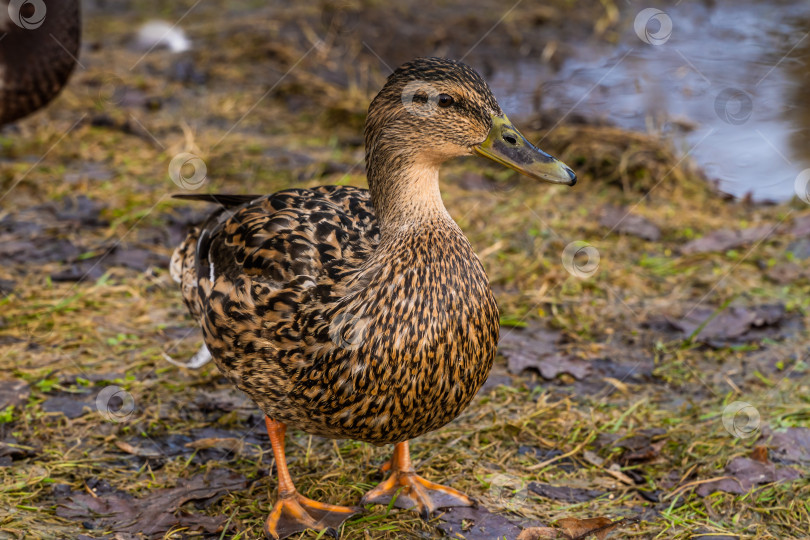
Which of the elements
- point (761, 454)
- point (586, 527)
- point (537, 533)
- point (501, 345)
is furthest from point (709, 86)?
point (537, 533)

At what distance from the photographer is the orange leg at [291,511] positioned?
9.40ft

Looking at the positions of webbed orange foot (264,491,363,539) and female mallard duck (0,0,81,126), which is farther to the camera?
female mallard duck (0,0,81,126)

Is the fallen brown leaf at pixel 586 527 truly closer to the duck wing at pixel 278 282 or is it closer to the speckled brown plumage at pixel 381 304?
the speckled brown plumage at pixel 381 304

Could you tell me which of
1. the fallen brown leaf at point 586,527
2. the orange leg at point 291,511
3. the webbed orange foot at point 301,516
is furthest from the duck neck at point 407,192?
the fallen brown leaf at point 586,527

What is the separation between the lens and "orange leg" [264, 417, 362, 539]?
2865mm

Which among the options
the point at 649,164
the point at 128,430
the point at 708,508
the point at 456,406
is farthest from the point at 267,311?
the point at 649,164

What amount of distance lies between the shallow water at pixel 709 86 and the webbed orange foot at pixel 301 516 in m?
3.82

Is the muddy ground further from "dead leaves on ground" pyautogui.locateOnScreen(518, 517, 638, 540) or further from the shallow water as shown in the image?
the shallow water

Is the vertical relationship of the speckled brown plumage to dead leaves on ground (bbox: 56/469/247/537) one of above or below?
above

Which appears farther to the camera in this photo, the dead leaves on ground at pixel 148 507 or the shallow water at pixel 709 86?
the shallow water at pixel 709 86

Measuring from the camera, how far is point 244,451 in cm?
333

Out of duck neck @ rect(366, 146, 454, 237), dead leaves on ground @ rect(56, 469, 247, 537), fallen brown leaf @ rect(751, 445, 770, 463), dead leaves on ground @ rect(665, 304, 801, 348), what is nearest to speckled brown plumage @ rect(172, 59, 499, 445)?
duck neck @ rect(366, 146, 454, 237)

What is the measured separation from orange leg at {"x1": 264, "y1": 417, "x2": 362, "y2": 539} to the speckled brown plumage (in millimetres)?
205

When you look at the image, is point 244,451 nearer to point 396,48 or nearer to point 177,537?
point 177,537
